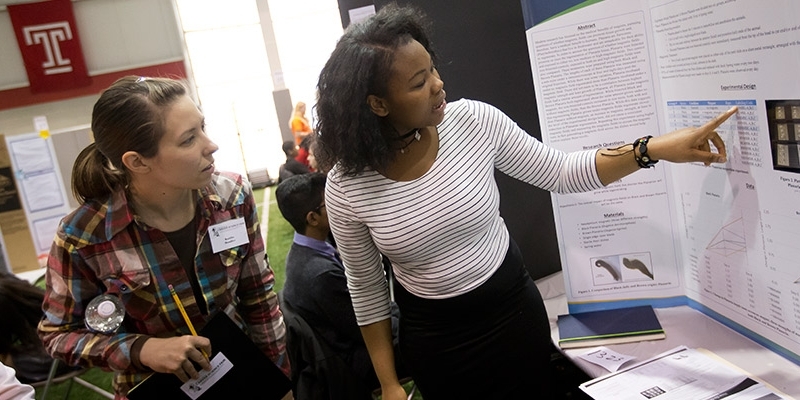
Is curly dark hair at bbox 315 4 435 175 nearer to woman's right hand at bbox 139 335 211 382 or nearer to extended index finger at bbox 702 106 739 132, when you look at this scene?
woman's right hand at bbox 139 335 211 382

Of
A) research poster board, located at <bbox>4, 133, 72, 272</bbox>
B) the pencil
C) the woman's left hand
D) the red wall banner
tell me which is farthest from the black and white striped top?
the red wall banner

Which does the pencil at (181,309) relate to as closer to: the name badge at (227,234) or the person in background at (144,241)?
the person in background at (144,241)

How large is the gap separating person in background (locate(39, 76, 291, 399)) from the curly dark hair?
1.04 feet

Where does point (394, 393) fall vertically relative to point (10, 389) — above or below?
below

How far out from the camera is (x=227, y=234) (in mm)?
1441

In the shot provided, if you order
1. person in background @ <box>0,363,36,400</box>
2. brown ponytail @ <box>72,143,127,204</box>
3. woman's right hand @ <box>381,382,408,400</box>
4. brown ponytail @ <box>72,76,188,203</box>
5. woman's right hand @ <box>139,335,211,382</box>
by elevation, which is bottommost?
woman's right hand @ <box>381,382,408,400</box>

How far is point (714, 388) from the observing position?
1.28m

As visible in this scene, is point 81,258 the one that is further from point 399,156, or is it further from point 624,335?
point 624,335

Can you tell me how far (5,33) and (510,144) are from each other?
1020 cm

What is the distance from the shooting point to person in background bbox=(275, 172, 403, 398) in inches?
82.3

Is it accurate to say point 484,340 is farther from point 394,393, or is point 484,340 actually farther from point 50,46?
point 50,46

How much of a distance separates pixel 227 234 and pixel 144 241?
193 millimetres

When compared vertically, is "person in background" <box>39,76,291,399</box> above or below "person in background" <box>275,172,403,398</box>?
above

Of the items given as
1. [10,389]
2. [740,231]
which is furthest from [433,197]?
[10,389]
